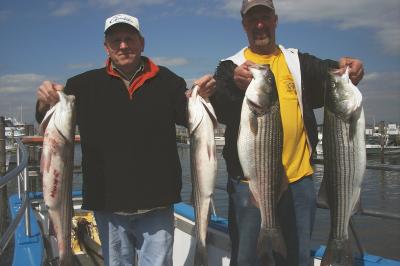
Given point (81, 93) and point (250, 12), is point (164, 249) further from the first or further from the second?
point (250, 12)

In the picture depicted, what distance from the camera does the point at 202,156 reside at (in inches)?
138

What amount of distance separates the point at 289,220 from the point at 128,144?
1.51 meters

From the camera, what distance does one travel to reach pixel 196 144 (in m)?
3.53

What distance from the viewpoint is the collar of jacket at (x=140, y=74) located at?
11.8 feet

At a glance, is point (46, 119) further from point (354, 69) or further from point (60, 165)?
point (354, 69)

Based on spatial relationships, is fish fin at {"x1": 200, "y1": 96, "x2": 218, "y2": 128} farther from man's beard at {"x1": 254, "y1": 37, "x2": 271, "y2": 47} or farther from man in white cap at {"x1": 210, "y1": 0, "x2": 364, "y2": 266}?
man's beard at {"x1": 254, "y1": 37, "x2": 271, "y2": 47}

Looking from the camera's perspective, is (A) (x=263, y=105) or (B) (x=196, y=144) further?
(B) (x=196, y=144)

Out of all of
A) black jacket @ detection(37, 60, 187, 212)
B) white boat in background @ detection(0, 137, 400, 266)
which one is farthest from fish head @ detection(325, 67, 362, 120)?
white boat in background @ detection(0, 137, 400, 266)

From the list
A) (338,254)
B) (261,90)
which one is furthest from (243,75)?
(338,254)

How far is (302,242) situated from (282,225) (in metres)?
0.21

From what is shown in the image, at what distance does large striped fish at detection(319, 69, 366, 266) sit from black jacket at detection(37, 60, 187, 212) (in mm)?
1249

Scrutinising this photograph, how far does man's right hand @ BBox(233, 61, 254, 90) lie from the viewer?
3287 mm

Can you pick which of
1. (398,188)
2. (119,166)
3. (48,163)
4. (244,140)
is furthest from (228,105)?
(398,188)

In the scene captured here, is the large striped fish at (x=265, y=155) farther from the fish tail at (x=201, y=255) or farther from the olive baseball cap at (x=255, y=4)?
the olive baseball cap at (x=255, y=4)
